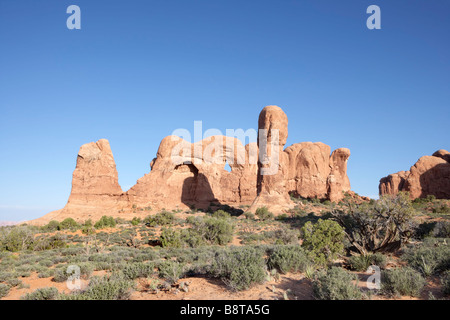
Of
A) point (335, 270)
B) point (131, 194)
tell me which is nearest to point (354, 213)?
point (335, 270)

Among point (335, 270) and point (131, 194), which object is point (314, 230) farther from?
point (131, 194)

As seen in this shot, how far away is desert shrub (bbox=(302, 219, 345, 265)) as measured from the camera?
8.69 meters

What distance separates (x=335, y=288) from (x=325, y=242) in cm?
397

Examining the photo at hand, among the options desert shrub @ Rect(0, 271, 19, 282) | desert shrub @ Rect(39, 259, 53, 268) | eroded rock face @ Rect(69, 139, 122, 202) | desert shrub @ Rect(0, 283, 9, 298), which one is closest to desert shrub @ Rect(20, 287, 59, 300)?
desert shrub @ Rect(0, 283, 9, 298)

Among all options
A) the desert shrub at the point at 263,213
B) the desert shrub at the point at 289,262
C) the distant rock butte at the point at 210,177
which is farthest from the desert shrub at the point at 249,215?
the desert shrub at the point at 289,262

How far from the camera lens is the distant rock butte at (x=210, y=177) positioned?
31672 mm

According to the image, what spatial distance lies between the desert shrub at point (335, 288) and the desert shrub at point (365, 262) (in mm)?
2900

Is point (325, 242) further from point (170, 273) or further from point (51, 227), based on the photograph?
point (51, 227)

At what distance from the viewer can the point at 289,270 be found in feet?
25.6

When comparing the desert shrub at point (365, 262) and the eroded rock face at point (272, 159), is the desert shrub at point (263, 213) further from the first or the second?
the desert shrub at point (365, 262)

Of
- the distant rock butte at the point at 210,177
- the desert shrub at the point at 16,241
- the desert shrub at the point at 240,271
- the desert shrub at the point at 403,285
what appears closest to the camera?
the desert shrub at the point at 403,285

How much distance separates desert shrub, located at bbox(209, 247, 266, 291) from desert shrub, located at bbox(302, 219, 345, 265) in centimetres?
243

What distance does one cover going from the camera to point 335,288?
5.07 m
